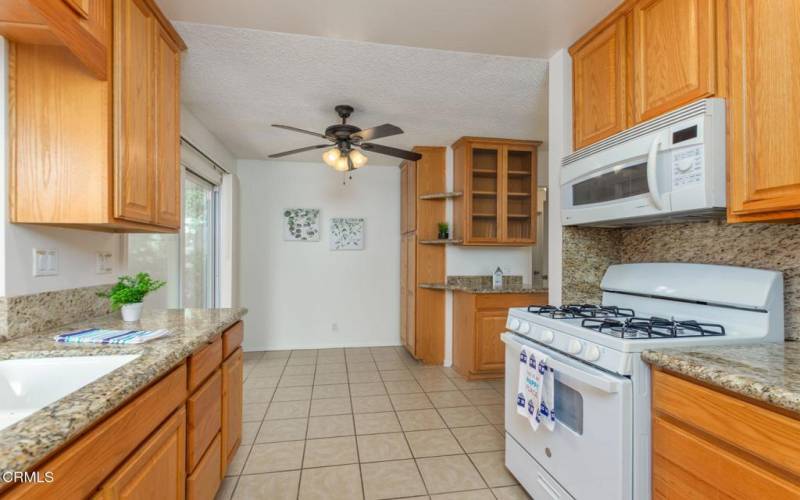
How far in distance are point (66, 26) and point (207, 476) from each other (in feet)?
5.79

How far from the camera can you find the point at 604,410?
130cm

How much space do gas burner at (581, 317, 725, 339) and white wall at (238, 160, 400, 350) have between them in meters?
3.43

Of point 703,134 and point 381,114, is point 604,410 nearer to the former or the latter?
point 703,134

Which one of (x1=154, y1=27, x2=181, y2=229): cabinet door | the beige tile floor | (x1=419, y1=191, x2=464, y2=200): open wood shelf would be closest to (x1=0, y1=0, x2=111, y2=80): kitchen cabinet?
(x1=154, y1=27, x2=181, y2=229): cabinet door

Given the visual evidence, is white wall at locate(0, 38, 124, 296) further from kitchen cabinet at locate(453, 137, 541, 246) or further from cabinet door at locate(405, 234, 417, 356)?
kitchen cabinet at locate(453, 137, 541, 246)

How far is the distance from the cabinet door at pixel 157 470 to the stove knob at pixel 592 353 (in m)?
1.49

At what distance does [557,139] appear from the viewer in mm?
2219

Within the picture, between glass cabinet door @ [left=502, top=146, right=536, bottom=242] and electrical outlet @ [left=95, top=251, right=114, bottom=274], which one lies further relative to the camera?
glass cabinet door @ [left=502, top=146, right=536, bottom=242]

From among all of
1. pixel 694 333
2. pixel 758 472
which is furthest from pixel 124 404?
pixel 694 333

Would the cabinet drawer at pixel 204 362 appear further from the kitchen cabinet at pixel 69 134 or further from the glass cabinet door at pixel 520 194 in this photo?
the glass cabinet door at pixel 520 194

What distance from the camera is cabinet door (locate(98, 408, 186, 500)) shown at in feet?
3.11

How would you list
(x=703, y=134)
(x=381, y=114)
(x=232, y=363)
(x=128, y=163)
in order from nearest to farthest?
(x=703, y=134) < (x=128, y=163) < (x=232, y=363) < (x=381, y=114)

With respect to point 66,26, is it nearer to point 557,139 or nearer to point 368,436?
point 557,139

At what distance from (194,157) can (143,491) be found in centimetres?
287
